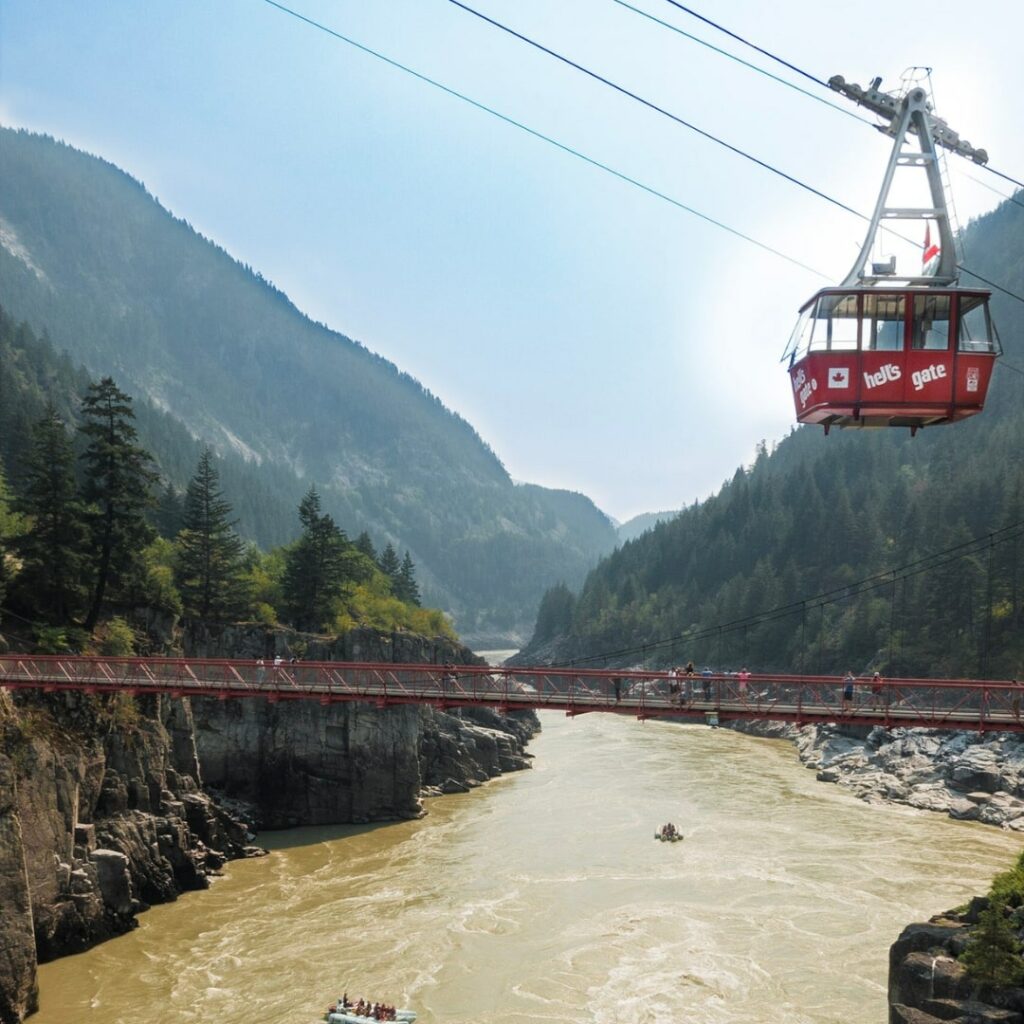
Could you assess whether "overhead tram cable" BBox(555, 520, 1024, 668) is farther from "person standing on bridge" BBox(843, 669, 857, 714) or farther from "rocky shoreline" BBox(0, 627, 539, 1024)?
"person standing on bridge" BBox(843, 669, 857, 714)

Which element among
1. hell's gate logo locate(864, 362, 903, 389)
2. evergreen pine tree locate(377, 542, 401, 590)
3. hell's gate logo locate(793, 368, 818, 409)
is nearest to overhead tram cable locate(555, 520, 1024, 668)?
evergreen pine tree locate(377, 542, 401, 590)

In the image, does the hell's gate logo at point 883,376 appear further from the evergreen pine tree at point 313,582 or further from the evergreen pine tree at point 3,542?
the evergreen pine tree at point 313,582

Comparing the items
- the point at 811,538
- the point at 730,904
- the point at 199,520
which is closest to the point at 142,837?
the point at 730,904

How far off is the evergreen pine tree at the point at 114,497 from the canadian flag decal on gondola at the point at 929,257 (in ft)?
121

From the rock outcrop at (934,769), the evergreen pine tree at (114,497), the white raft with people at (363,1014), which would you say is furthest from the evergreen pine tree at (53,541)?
the rock outcrop at (934,769)

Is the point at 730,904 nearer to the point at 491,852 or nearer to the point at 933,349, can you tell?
the point at 491,852

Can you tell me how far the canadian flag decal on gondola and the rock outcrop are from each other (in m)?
33.0

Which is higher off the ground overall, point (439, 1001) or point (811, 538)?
point (811, 538)

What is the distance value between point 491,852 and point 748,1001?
18069 millimetres

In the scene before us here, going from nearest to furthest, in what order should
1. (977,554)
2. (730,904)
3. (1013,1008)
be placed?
(1013,1008)
(730,904)
(977,554)

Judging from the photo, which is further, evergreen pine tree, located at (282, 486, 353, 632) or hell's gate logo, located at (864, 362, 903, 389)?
evergreen pine tree, located at (282, 486, 353, 632)

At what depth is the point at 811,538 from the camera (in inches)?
5197

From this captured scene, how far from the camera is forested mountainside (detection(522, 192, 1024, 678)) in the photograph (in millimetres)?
82750

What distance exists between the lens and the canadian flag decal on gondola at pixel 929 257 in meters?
Result: 19.2
